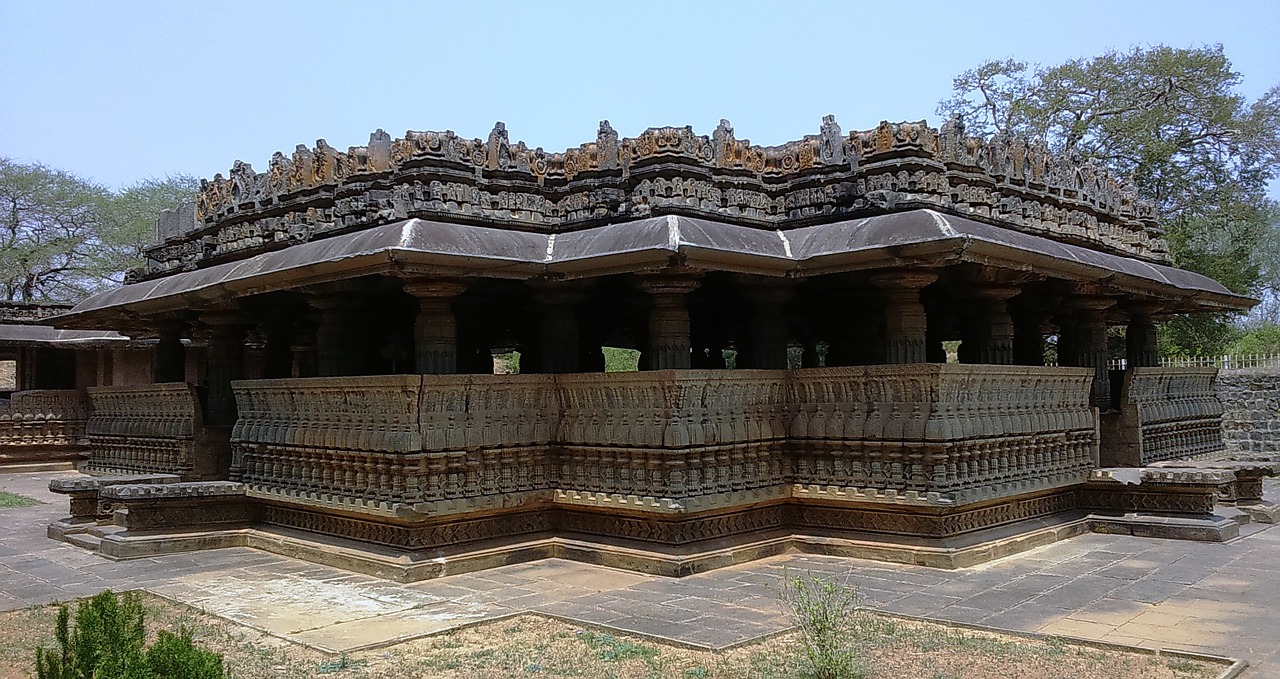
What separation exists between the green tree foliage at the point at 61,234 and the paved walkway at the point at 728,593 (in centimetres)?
3022

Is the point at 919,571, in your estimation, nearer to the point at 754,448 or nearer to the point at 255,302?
the point at 754,448

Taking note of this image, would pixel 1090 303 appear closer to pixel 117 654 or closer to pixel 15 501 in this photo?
pixel 117 654

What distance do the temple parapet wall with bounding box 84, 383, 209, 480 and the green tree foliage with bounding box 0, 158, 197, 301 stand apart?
23.9 metres

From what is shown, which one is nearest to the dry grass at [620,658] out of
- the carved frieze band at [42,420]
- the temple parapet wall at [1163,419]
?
the temple parapet wall at [1163,419]

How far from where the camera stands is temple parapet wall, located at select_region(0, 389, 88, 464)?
17.7 metres

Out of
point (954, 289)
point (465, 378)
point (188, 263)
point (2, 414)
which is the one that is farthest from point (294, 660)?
point (2, 414)

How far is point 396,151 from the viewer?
316 inches

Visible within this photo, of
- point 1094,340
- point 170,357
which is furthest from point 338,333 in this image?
point 1094,340

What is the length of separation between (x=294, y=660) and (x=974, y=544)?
16.4 ft

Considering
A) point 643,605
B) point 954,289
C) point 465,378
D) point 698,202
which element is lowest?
point 643,605

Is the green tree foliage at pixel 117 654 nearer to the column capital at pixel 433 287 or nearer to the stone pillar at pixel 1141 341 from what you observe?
the column capital at pixel 433 287

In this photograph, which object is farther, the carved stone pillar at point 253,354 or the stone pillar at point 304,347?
the carved stone pillar at point 253,354

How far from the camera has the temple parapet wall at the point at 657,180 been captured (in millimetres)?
7758

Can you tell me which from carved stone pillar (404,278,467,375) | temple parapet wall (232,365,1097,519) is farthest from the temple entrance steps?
carved stone pillar (404,278,467,375)
